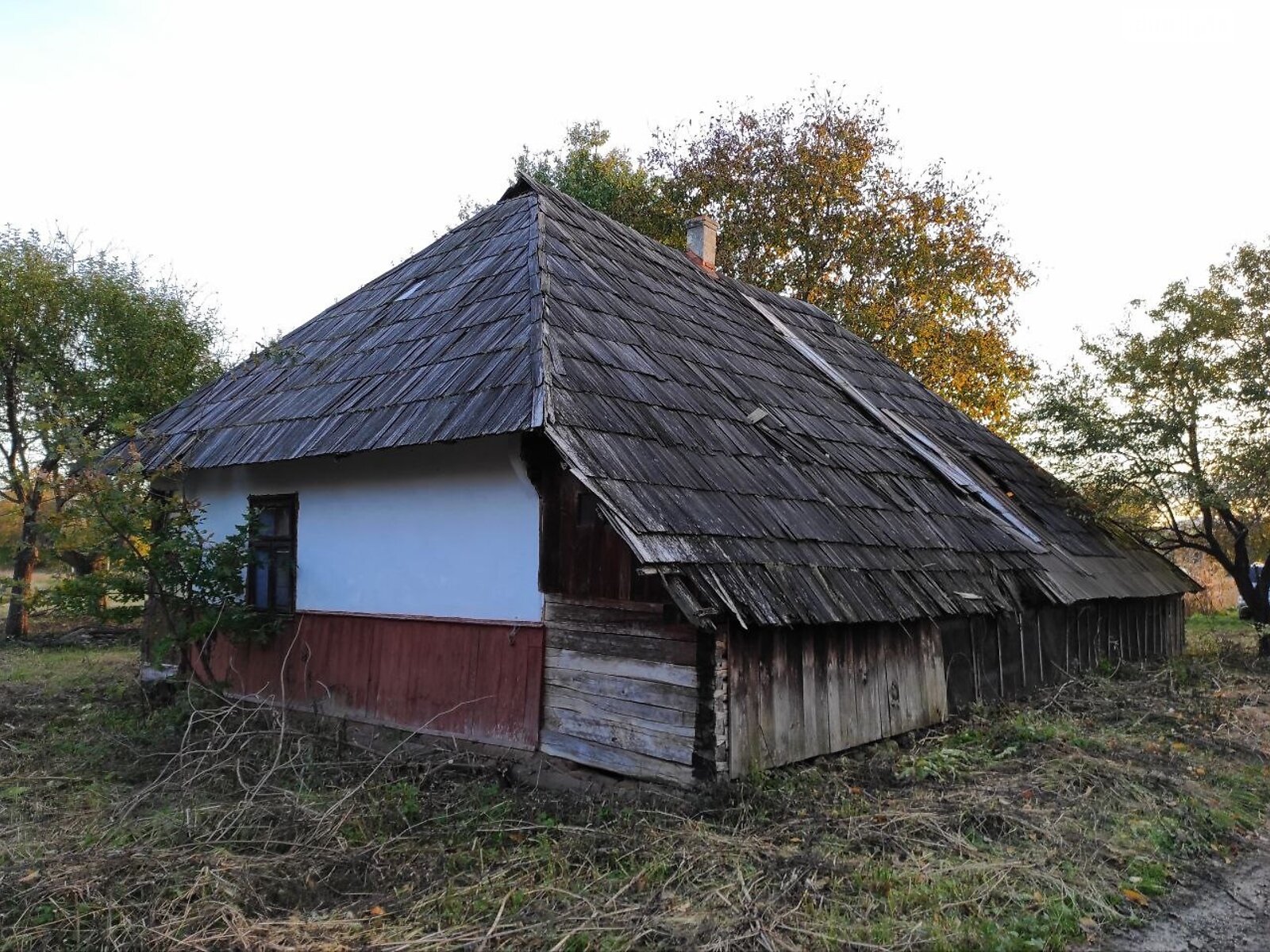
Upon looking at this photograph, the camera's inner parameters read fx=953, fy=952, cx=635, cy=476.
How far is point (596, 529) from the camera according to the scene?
21.5 feet

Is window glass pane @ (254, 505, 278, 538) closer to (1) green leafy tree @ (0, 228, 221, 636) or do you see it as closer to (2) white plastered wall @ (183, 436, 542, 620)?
(2) white plastered wall @ (183, 436, 542, 620)

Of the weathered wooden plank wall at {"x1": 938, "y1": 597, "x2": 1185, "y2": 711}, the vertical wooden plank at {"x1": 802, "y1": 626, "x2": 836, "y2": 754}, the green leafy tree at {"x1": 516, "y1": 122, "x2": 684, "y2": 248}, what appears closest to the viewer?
the vertical wooden plank at {"x1": 802, "y1": 626, "x2": 836, "y2": 754}

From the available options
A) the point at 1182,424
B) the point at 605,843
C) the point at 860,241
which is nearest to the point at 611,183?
the point at 860,241

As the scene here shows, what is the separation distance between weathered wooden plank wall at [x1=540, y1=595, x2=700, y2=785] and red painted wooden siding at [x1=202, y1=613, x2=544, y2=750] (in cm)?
20

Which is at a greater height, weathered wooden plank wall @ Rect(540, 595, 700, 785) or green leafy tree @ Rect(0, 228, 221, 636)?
green leafy tree @ Rect(0, 228, 221, 636)

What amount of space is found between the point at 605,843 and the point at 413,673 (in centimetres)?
284

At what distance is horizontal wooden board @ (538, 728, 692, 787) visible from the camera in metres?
6.13

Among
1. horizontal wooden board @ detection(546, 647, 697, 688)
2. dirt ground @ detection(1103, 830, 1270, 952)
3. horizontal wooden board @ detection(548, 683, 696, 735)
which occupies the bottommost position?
dirt ground @ detection(1103, 830, 1270, 952)

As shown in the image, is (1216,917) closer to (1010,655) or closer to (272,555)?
(1010,655)

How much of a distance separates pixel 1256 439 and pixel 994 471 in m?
4.47

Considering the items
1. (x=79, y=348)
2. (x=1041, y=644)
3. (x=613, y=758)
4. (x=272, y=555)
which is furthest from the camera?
(x=79, y=348)

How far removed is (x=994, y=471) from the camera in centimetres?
1270

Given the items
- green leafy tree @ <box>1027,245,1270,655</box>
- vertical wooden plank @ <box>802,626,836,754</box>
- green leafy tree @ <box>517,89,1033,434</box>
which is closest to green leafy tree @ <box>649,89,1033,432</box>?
green leafy tree @ <box>517,89,1033,434</box>

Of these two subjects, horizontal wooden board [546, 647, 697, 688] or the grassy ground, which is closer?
the grassy ground
